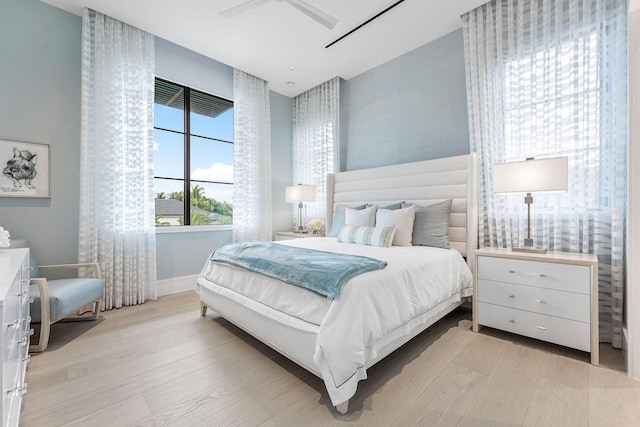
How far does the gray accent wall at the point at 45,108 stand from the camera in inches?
105

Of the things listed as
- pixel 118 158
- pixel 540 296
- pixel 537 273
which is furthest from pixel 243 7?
pixel 540 296

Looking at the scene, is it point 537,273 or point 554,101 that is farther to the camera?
point 554,101

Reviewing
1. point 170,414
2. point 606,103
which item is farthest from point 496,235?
point 170,414

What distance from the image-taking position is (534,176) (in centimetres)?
224

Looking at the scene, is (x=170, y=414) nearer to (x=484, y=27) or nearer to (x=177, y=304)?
(x=177, y=304)

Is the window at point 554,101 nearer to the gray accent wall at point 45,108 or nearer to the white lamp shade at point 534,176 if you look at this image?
the white lamp shade at point 534,176

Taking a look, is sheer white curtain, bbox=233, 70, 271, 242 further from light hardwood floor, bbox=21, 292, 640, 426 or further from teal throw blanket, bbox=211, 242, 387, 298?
light hardwood floor, bbox=21, 292, 640, 426

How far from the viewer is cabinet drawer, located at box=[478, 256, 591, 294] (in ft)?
6.61

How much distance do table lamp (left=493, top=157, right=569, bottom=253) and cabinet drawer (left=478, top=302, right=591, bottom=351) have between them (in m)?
0.52

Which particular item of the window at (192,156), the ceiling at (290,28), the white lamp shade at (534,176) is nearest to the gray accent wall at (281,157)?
the window at (192,156)

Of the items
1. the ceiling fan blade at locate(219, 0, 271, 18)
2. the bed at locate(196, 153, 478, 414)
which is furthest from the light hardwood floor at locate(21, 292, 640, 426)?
the ceiling fan blade at locate(219, 0, 271, 18)

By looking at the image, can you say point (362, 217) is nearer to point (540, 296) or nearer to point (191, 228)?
point (540, 296)

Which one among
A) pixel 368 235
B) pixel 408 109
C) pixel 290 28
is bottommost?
pixel 368 235

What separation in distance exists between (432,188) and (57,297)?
139 inches
